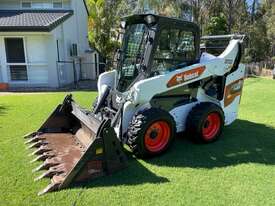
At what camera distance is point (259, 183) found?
4.30 metres

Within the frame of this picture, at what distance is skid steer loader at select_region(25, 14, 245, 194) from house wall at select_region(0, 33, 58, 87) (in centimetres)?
912

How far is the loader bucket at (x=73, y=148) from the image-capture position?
4.13 meters

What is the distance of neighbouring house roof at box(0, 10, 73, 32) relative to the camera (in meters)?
13.9

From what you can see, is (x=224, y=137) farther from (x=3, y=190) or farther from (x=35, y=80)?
(x=35, y=80)

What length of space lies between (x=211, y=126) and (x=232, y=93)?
104 centimetres

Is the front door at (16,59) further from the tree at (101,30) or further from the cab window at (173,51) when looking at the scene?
the cab window at (173,51)

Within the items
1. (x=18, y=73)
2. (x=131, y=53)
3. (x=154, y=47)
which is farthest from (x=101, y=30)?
(x=154, y=47)

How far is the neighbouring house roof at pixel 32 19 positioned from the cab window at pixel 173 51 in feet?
32.4

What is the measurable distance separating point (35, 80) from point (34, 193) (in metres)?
11.9

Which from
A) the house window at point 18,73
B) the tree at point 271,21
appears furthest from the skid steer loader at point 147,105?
the tree at point 271,21

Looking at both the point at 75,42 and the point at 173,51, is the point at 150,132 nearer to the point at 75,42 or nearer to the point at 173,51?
the point at 173,51

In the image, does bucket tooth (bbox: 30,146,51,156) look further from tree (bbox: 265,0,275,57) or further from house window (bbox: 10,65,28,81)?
tree (bbox: 265,0,275,57)

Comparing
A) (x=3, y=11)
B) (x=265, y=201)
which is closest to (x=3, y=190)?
(x=265, y=201)

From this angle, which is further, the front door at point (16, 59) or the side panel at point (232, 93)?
the front door at point (16, 59)
